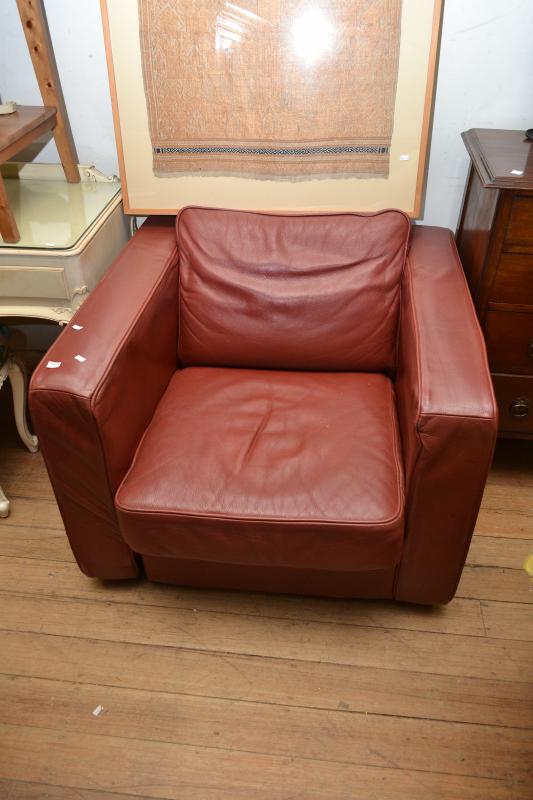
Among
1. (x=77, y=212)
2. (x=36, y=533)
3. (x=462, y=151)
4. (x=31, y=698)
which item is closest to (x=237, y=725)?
(x=31, y=698)

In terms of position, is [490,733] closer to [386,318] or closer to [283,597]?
[283,597]

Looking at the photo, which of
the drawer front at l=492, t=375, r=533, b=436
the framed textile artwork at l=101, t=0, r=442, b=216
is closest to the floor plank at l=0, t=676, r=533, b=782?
the drawer front at l=492, t=375, r=533, b=436

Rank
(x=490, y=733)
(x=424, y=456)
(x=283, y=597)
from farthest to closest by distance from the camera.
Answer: (x=283, y=597) → (x=490, y=733) → (x=424, y=456)

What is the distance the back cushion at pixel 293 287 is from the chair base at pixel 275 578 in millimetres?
522

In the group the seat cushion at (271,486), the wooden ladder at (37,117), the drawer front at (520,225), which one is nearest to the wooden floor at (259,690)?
the seat cushion at (271,486)

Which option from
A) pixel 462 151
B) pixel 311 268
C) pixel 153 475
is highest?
pixel 462 151

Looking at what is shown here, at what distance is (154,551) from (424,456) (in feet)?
1.93

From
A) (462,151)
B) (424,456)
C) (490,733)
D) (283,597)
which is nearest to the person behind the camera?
(424,456)

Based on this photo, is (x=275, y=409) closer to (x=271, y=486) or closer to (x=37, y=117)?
(x=271, y=486)

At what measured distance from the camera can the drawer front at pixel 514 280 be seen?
1401mm

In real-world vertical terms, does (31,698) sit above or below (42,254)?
below

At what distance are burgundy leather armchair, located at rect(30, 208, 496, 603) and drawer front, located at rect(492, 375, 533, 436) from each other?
0.95 feet

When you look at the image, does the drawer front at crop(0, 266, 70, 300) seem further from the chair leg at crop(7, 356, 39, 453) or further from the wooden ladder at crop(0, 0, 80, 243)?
the chair leg at crop(7, 356, 39, 453)

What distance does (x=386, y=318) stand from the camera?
4.98 ft
